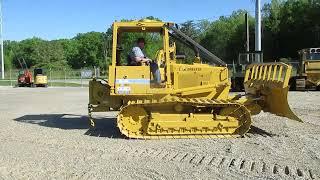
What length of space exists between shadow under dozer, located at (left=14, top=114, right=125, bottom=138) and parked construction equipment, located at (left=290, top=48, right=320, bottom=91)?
54.6 ft

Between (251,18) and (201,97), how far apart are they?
70851 mm

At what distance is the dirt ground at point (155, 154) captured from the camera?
7.62 m

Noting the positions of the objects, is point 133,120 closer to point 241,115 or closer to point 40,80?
point 241,115

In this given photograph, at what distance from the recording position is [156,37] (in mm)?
11875

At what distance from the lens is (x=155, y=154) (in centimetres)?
921

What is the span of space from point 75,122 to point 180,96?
4222 millimetres

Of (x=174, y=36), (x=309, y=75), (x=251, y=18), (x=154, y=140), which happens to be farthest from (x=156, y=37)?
(x=251, y=18)

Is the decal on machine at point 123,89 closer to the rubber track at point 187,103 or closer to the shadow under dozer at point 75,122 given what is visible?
the rubber track at point 187,103

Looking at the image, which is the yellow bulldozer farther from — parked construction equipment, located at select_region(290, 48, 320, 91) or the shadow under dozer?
parked construction equipment, located at select_region(290, 48, 320, 91)

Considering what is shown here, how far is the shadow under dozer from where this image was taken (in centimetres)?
1226

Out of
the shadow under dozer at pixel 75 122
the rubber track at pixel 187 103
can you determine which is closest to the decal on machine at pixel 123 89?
the rubber track at pixel 187 103

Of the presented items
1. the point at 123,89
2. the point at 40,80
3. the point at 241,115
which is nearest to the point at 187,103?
the point at 241,115

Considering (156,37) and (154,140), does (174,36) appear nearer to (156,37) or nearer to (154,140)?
(156,37)

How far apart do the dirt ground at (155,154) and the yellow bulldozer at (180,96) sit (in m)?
0.48
